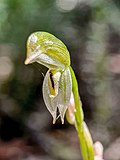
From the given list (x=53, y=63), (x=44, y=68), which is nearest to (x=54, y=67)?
(x=53, y=63)

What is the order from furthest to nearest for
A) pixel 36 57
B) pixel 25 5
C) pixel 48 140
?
pixel 48 140
pixel 25 5
pixel 36 57

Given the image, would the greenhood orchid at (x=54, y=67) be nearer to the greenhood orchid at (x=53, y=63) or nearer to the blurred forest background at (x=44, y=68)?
the greenhood orchid at (x=53, y=63)

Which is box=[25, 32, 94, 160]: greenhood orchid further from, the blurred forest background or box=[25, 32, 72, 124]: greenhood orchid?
the blurred forest background

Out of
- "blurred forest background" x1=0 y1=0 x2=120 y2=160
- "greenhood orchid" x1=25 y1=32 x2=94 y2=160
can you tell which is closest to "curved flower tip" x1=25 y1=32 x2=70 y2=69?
"greenhood orchid" x1=25 y1=32 x2=94 y2=160

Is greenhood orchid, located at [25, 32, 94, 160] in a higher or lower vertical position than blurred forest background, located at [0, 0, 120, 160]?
higher

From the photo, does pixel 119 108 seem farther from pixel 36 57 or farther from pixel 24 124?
pixel 36 57

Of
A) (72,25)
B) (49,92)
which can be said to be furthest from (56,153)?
(49,92)
